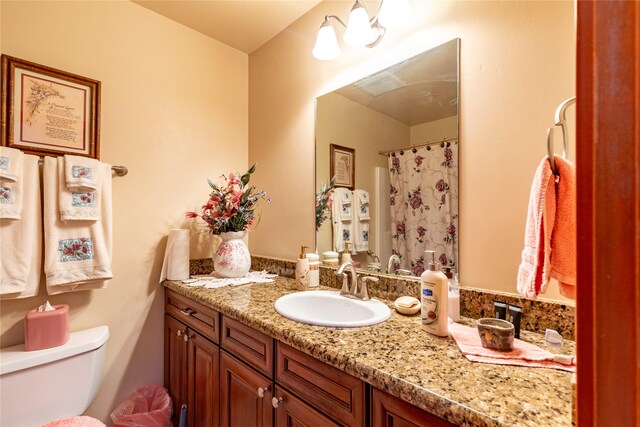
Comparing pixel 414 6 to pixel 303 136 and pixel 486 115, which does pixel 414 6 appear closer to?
pixel 486 115

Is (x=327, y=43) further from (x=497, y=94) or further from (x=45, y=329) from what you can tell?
(x=45, y=329)

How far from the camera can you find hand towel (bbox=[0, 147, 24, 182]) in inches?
43.2

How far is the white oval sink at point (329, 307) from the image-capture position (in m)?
1.04

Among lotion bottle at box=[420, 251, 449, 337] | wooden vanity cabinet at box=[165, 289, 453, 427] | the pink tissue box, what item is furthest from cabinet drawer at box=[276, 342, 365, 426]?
the pink tissue box

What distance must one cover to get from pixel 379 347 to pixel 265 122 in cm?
156

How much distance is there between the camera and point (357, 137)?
1.38m

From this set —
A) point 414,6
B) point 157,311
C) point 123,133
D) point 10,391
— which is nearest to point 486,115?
point 414,6

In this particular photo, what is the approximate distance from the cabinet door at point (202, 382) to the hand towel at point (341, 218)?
72 centimetres

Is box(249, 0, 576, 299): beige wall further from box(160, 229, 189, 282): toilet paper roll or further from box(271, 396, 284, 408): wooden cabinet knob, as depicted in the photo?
box(160, 229, 189, 282): toilet paper roll

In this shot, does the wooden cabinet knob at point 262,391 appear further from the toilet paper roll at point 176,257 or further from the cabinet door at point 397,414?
the toilet paper roll at point 176,257

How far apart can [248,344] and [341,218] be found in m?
0.72

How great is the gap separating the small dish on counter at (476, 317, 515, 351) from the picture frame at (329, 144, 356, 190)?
2.73ft

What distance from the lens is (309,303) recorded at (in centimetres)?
123

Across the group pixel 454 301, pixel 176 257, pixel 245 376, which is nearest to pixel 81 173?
pixel 176 257
